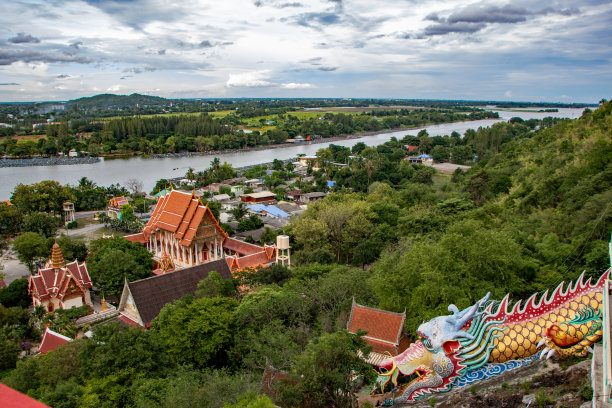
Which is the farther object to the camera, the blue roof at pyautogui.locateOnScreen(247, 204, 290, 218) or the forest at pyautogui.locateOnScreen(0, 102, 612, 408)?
the blue roof at pyautogui.locateOnScreen(247, 204, 290, 218)

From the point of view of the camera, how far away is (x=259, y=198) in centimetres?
4409

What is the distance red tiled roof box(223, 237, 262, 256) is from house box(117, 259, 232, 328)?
6001mm

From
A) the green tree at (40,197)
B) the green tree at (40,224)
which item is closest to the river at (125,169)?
the green tree at (40,197)

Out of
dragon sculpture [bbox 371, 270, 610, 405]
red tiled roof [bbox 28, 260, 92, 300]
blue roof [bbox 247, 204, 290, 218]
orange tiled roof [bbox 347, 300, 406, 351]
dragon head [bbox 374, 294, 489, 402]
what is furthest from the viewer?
blue roof [bbox 247, 204, 290, 218]

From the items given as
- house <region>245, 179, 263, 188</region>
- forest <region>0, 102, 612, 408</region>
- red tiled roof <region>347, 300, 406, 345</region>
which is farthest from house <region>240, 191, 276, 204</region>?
red tiled roof <region>347, 300, 406, 345</region>

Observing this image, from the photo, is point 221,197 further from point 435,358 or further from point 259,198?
point 435,358

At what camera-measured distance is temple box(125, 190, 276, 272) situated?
74.5 ft

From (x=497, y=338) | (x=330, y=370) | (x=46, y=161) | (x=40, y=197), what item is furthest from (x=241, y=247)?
(x=46, y=161)

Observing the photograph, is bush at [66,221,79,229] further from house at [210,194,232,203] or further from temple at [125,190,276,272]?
house at [210,194,232,203]

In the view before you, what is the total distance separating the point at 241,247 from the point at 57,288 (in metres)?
9.31

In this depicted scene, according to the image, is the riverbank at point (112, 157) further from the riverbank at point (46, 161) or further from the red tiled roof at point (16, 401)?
the red tiled roof at point (16, 401)

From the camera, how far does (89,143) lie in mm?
77000

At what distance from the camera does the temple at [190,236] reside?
22.7 meters

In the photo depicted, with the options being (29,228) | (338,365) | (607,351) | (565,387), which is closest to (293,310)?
(338,365)
